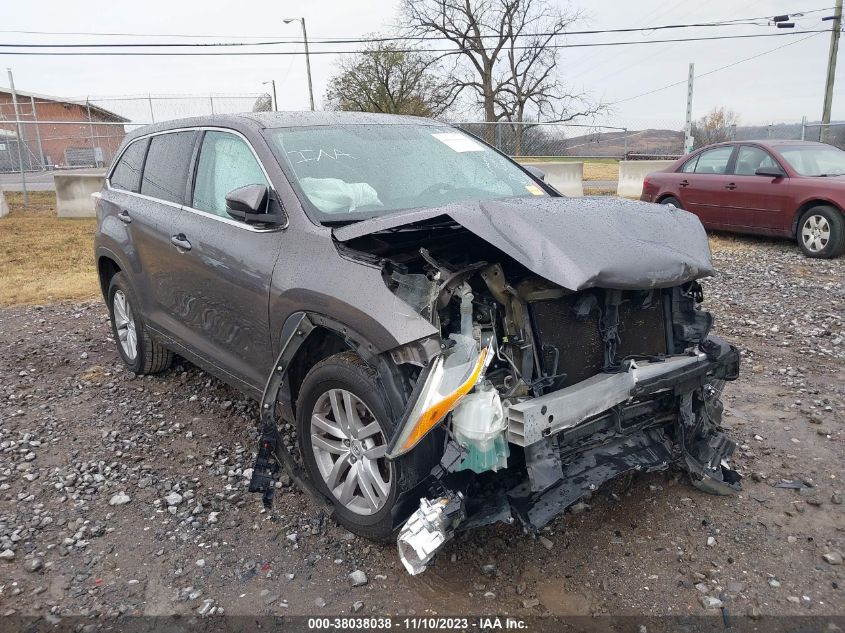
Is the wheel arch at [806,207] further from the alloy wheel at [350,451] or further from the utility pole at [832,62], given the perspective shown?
the utility pole at [832,62]

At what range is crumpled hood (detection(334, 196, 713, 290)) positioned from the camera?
2.57 meters

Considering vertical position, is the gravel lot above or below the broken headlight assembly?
below

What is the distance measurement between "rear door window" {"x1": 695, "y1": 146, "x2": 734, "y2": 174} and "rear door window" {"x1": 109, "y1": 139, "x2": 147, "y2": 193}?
8.65 metres

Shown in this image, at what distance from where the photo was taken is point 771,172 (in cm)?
937

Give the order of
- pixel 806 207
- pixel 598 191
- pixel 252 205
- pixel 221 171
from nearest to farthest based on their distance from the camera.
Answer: pixel 252 205 < pixel 221 171 < pixel 806 207 < pixel 598 191

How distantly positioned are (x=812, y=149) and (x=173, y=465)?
9.95 m

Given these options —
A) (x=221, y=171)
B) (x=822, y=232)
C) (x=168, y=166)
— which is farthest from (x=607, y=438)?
(x=822, y=232)

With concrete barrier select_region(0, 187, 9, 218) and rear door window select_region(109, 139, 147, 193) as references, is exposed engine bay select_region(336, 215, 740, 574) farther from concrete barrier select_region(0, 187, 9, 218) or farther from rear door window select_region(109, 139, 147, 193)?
concrete barrier select_region(0, 187, 9, 218)

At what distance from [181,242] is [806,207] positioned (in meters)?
8.61

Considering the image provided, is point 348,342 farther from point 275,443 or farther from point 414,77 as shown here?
point 414,77

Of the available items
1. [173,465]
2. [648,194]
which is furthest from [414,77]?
[173,465]

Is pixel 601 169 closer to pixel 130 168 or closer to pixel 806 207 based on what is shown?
pixel 806 207

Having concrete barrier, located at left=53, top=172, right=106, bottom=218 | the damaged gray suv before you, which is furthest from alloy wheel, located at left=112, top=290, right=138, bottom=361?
concrete barrier, located at left=53, top=172, right=106, bottom=218

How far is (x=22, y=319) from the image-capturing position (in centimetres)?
688
